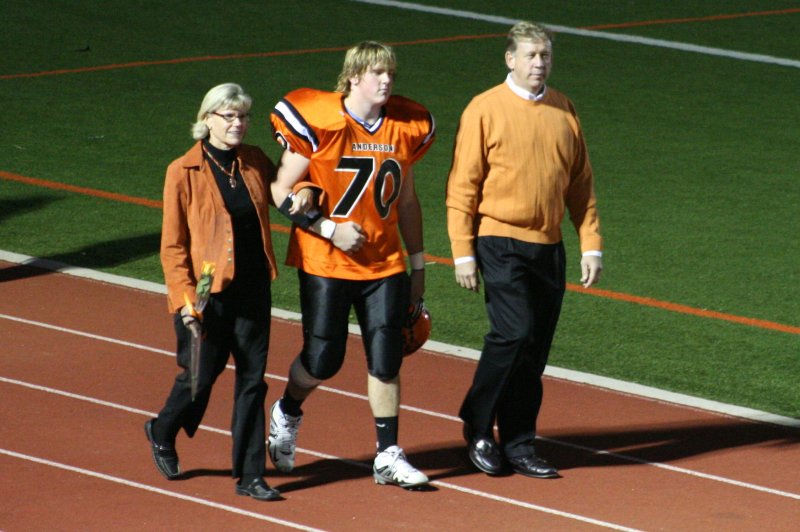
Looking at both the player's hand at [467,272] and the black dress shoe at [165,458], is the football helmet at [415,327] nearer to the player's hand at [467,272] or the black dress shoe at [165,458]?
the player's hand at [467,272]

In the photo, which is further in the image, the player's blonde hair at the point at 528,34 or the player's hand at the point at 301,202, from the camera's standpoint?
the player's blonde hair at the point at 528,34

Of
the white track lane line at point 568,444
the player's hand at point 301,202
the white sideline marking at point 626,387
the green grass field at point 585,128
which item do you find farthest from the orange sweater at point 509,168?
the green grass field at point 585,128

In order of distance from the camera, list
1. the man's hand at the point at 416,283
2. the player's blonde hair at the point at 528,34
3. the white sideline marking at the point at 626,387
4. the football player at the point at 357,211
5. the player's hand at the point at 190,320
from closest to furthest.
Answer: the player's hand at the point at 190,320
the football player at the point at 357,211
the player's blonde hair at the point at 528,34
the man's hand at the point at 416,283
the white sideline marking at the point at 626,387

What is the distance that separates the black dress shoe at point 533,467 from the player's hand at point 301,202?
5.13 feet

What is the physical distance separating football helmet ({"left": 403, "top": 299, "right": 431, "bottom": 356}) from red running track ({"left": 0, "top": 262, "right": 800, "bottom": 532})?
0.58 meters

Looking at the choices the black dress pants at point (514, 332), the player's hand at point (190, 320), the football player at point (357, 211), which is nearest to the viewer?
the player's hand at point (190, 320)

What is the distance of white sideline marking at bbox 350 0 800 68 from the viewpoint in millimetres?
21922

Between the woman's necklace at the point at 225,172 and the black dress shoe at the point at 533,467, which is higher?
the woman's necklace at the point at 225,172

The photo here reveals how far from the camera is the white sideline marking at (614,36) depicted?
21922 mm

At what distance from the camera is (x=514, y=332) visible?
23.4ft

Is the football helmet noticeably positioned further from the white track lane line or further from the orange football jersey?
the white track lane line

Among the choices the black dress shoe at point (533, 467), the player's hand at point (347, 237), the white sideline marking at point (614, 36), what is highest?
the player's hand at point (347, 237)

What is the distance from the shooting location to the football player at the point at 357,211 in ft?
22.6

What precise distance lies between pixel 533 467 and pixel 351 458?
2.84ft
